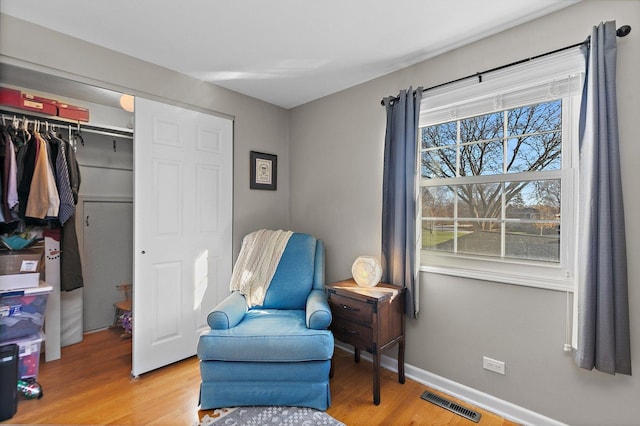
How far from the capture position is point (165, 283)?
246 centimetres

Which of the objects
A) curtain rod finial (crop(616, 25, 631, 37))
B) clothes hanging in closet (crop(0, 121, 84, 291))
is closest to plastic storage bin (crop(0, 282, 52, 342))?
clothes hanging in closet (crop(0, 121, 84, 291))

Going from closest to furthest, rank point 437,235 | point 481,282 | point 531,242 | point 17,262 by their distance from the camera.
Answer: point 531,242, point 481,282, point 17,262, point 437,235

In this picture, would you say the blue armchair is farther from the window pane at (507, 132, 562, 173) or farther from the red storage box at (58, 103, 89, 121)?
the red storage box at (58, 103, 89, 121)

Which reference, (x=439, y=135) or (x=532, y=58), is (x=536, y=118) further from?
(x=439, y=135)

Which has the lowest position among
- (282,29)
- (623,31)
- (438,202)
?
(438,202)

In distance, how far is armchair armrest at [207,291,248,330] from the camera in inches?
76.7

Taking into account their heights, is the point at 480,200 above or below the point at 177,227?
above

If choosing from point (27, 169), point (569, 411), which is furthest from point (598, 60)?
point (27, 169)

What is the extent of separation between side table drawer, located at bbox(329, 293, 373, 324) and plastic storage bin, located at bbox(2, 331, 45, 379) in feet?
6.75

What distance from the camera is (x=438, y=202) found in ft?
7.59

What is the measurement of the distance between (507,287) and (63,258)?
11.0 feet

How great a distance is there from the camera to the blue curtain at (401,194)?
2225 mm

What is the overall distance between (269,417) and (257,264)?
109cm

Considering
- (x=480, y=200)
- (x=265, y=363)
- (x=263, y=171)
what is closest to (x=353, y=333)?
(x=265, y=363)
